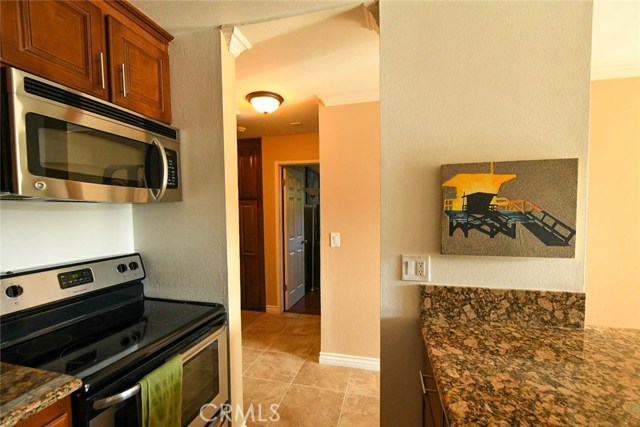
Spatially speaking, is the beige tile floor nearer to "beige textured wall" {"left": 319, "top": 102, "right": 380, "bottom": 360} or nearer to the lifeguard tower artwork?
"beige textured wall" {"left": 319, "top": 102, "right": 380, "bottom": 360}

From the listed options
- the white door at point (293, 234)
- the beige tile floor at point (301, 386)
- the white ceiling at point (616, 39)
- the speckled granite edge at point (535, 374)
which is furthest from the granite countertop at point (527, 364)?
the white door at point (293, 234)

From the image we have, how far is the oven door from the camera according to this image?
0.87m

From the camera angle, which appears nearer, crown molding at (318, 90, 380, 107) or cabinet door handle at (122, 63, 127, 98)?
cabinet door handle at (122, 63, 127, 98)

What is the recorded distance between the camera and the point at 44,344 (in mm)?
1046

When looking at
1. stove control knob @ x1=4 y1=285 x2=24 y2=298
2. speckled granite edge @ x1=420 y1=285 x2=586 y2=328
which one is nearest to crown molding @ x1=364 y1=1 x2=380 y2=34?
speckled granite edge @ x1=420 y1=285 x2=586 y2=328

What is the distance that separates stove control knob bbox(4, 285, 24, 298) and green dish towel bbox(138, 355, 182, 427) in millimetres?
625

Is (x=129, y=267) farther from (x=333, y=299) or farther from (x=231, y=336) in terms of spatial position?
(x=333, y=299)

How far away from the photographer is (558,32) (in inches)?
42.1

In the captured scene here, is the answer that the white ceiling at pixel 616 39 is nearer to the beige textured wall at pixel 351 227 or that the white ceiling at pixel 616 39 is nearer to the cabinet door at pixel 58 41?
the beige textured wall at pixel 351 227

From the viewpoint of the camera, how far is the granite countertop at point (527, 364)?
65 cm

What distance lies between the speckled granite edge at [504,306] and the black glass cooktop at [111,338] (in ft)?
3.46

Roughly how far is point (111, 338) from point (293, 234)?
9.62 ft

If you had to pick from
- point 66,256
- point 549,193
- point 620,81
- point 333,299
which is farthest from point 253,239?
point 620,81

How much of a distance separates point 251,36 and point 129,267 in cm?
142
